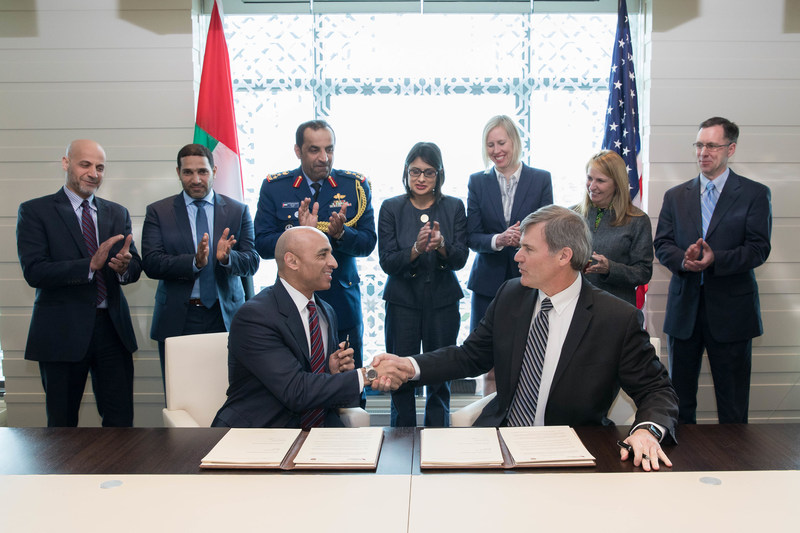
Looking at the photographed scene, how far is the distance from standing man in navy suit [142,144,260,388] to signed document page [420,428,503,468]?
78.1 inches

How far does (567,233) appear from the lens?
2.48 m

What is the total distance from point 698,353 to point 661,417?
7.08ft

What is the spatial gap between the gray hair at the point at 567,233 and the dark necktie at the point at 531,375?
0.69 ft

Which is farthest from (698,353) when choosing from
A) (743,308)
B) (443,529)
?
(443,529)

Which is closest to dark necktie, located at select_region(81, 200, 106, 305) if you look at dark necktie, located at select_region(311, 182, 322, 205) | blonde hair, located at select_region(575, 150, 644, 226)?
dark necktie, located at select_region(311, 182, 322, 205)

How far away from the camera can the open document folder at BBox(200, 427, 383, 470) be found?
6.16 ft

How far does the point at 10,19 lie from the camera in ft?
15.5

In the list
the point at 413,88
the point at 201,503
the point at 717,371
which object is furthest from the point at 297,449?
the point at 413,88

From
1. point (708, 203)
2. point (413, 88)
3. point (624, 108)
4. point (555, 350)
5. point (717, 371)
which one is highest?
point (413, 88)

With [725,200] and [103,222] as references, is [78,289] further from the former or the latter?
[725,200]

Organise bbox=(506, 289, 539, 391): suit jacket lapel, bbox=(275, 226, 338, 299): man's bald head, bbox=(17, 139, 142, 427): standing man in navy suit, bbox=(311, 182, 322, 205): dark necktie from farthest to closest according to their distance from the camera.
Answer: bbox=(311, 182, 322, 205): dark necktie
bbox=(17, 139, 142, 427): standing man in navy suit
bbox=(275, 226, 338, 299): man's bald head
bbox=(506, 289, 539, 391): suit jacket lapel

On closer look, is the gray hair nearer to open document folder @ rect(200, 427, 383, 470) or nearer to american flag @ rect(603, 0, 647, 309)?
open document folder @ rect(200, 427, 383, 470)

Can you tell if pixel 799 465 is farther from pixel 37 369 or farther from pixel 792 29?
pixel 37 369

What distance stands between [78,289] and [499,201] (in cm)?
246
